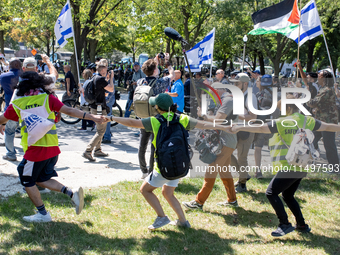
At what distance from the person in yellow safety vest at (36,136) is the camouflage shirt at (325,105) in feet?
16.6

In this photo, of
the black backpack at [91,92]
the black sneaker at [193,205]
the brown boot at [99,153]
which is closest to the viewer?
the black sneaker at [193,205]

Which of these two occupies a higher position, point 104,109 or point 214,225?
point 104,109

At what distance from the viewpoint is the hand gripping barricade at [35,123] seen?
376 centimetres

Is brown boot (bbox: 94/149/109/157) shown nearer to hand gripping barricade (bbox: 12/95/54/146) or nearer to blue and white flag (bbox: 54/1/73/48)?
blue and white flag (bbox: 54/1/73/48)

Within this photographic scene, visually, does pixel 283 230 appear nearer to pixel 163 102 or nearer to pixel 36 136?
pixel 163 102

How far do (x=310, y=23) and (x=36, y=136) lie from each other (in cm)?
617

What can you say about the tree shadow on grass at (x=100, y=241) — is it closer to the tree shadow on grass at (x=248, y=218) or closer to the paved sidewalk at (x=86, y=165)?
the tree shadow on grass at (x=248, y=218)

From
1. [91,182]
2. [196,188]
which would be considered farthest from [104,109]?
[196,188]

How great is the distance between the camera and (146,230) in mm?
4043

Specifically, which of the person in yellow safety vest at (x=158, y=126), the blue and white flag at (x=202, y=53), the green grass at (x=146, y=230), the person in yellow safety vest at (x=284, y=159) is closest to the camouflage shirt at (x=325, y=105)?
the green grass at (x=146, y=230)

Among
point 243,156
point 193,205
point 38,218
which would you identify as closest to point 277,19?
point 243,156

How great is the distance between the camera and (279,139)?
401 centimetres

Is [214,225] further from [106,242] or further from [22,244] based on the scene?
[22,244]

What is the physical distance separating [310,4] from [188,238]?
582cm
